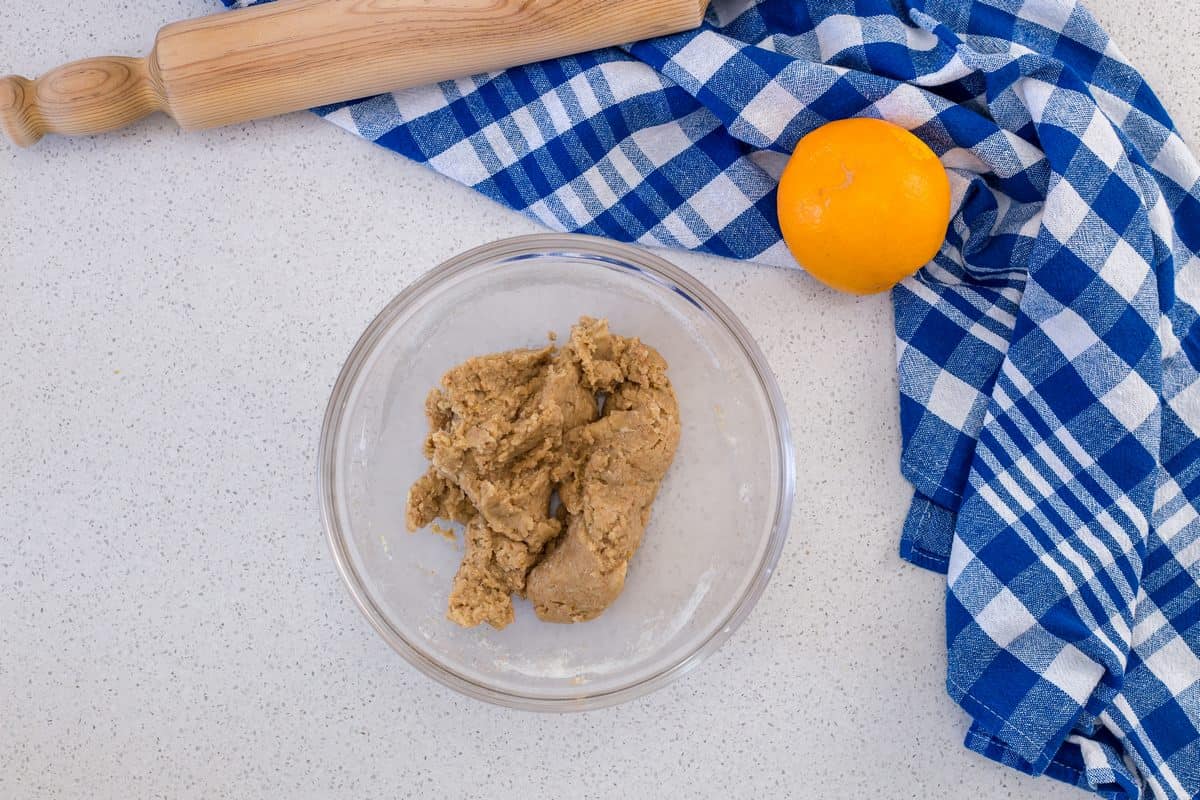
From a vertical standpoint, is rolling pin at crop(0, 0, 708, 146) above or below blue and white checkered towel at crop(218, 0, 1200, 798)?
above

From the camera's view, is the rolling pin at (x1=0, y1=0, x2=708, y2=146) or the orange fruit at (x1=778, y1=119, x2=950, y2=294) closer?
the orange fruit at (x1=778, y1=119, x2=950, y2=294)

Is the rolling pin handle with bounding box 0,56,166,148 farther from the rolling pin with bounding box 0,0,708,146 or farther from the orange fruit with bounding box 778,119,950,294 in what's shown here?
the orange fruit with bounding box 778,119,950,294

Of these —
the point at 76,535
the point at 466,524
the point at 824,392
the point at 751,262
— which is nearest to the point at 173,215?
the point at 76,535

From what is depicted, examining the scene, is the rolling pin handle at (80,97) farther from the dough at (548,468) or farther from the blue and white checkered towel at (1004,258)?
the dough at (548,468)

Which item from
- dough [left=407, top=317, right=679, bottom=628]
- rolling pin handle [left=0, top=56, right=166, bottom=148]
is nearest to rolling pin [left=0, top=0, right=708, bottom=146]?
rolling pin handle [left=0, top=56, right=166, bottom=148]

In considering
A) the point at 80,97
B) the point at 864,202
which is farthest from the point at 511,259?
the point at 80,97

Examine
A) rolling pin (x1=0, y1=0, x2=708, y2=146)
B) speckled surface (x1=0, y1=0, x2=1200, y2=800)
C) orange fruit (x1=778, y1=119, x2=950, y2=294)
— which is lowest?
speckled surface (x1=0, y1=0, x2=1200, y2=800)

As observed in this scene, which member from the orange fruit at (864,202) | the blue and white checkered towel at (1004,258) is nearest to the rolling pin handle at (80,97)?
the blue and white checkered towel at (1004,258)
